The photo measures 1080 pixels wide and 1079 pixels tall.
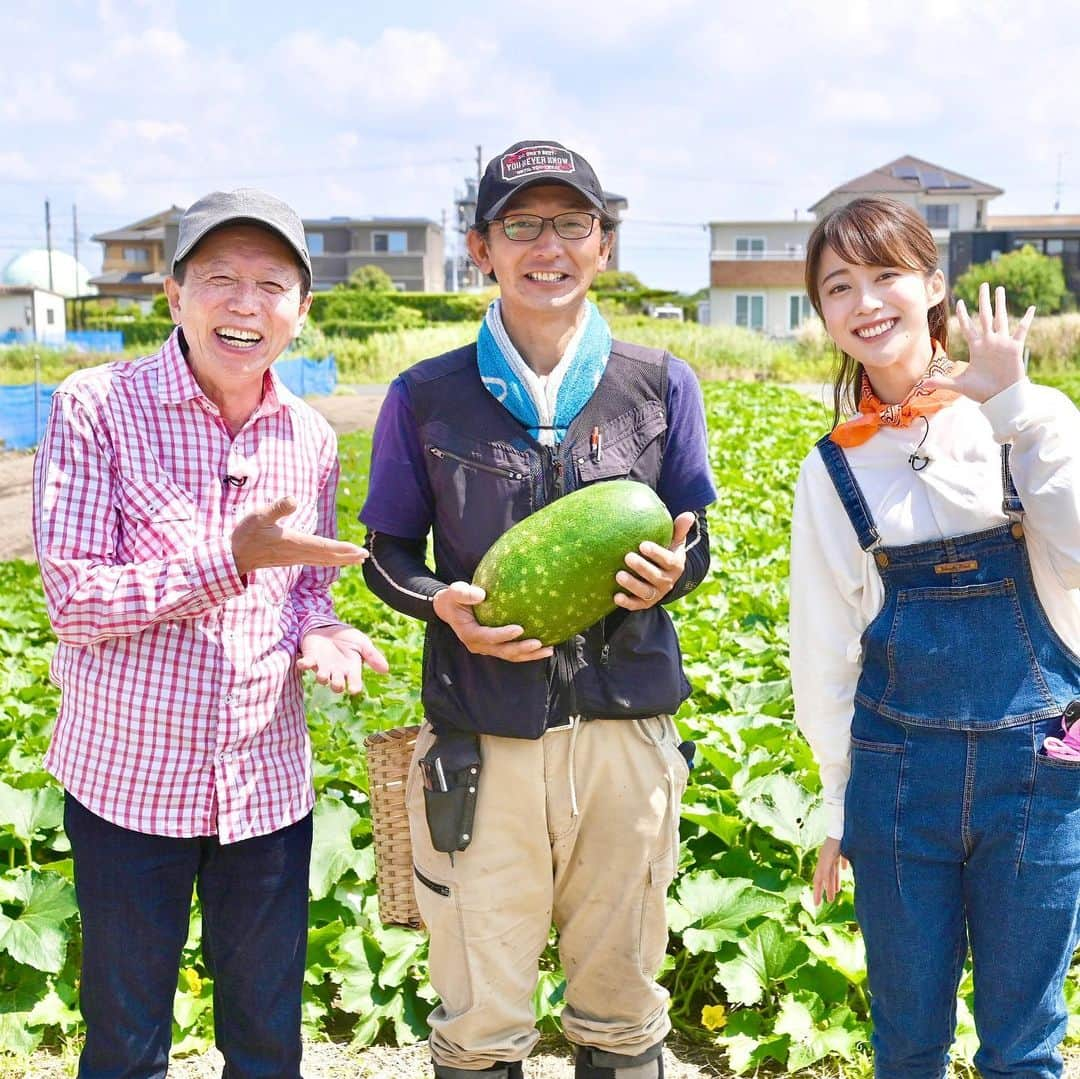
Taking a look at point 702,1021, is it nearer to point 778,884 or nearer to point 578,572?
point 778,884

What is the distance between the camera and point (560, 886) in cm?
309

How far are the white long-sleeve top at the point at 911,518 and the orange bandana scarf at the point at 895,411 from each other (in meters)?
0.03

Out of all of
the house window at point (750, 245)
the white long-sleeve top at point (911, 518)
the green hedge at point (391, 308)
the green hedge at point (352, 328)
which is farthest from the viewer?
the house window at point (750, 245)

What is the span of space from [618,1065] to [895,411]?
1.71 m

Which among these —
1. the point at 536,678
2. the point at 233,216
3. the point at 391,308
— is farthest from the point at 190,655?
the point at 391,308

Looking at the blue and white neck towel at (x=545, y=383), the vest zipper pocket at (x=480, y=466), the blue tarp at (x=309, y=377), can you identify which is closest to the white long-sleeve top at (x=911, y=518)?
the blue and white neck towel at (x=545, y=383)

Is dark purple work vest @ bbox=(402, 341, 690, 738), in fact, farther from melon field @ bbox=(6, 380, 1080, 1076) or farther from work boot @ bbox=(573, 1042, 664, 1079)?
melon field @ bbox=(6, 380, 1080, 1076)

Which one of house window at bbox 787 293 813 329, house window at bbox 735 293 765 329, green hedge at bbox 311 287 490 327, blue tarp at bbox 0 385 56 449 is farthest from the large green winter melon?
house window at bbox 787 293 813 329

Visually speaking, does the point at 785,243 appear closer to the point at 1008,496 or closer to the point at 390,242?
the point at 390,242

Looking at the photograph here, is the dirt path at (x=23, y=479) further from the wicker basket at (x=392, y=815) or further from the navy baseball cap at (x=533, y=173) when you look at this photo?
the navy baseball cap at (x=533, y=173)

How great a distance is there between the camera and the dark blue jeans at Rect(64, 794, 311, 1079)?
2.80 metres

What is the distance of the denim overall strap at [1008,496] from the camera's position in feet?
8.88

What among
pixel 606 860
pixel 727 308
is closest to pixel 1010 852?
pixel 606 860

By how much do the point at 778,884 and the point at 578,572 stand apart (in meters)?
1.95
